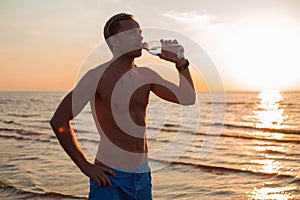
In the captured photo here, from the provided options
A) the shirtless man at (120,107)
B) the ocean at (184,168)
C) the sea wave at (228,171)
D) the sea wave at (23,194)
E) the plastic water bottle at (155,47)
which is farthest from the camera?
the sea wave at (228,171)

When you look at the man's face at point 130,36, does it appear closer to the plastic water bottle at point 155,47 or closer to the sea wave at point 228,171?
the plastic water bottle at point 155,47

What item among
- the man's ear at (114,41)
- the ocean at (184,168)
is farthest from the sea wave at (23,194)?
the man's ear at (114,41)

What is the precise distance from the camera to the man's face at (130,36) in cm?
324

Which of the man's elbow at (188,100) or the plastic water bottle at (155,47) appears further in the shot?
the man's elbow at (188,100)

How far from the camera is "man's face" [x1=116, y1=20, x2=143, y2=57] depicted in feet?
10.6

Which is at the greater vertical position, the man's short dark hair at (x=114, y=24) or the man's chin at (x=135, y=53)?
the man's short dark hair at (x=114, y=24)

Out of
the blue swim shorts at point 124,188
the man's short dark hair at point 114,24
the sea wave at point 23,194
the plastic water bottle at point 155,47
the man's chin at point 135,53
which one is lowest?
the sea wave at point 23,194

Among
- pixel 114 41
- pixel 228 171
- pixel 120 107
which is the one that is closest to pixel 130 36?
pixel 114 41

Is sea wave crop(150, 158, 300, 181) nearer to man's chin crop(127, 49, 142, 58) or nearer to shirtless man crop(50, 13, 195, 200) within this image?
shirtless man crop(50, 13, 195, 200)

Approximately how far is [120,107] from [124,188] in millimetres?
603

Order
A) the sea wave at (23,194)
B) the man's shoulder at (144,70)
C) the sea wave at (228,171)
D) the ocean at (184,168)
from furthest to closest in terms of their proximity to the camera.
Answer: the sea wave at (228,171)
the sea wave at (23,194)
the ocean at (184,168)
the man's shoulder at (144,70)

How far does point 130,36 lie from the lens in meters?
3.24

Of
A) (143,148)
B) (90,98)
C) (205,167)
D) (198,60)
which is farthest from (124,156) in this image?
(205,167)

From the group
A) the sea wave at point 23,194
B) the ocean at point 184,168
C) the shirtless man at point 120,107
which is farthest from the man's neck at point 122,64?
the sea wave at point 23,194
